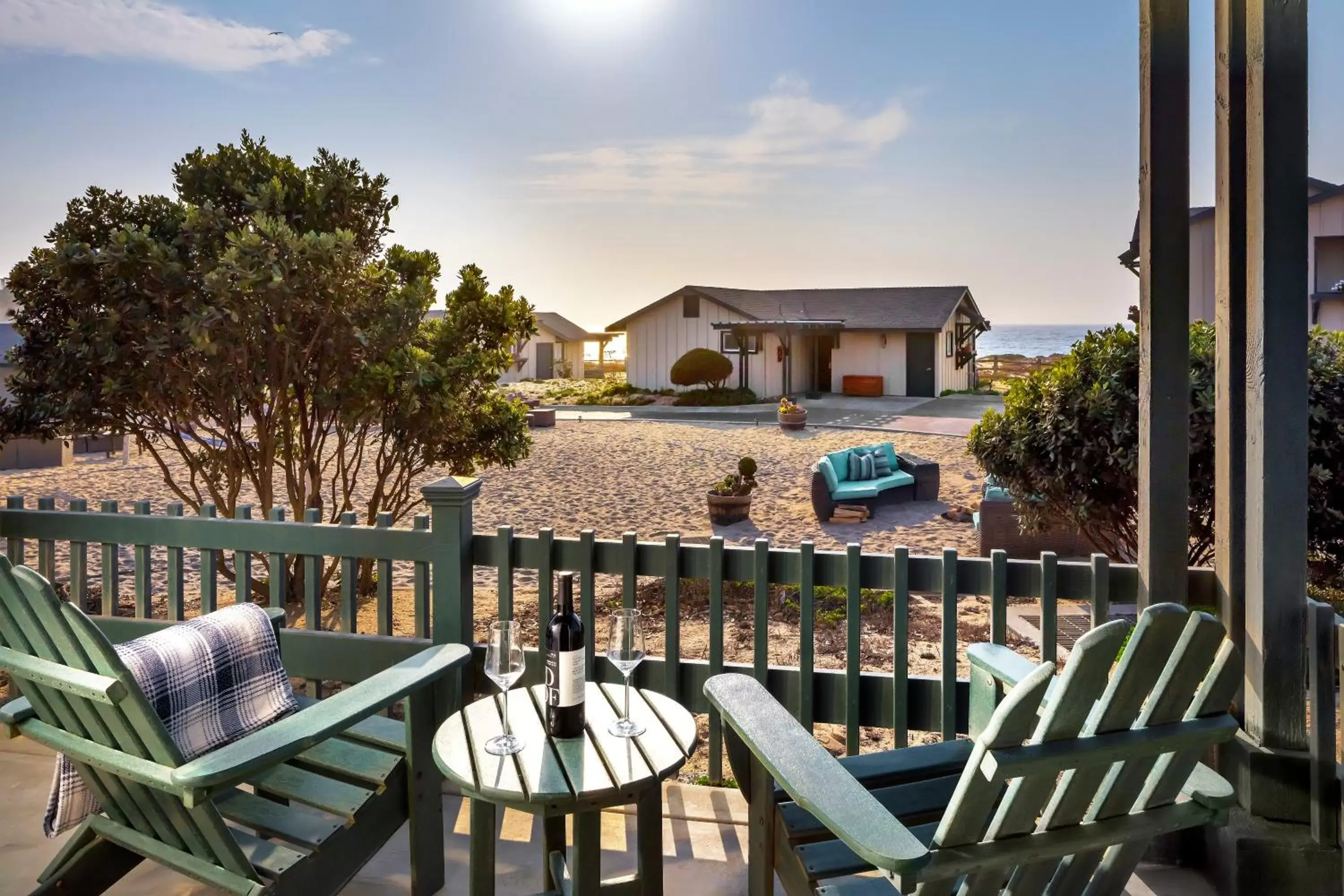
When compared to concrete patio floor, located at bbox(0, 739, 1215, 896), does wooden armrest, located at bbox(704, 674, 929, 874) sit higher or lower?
higher

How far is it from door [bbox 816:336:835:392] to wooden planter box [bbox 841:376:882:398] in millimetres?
1160

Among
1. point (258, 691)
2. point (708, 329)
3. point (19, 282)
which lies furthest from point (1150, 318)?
point (708, 329)

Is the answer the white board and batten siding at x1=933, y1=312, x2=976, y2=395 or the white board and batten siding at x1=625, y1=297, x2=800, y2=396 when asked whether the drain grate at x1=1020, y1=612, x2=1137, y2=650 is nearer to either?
the white board and batten siding at x1=625, y1=297, x2=800, y2=396

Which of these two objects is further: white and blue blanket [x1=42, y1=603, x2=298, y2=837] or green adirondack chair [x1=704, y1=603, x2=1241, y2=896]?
white and blue blanket [x1=42, y1=603, x2=298, y2=837]

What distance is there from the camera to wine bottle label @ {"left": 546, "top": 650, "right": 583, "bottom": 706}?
1.98 m

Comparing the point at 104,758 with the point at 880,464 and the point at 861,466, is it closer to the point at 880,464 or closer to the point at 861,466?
the point at 861,466

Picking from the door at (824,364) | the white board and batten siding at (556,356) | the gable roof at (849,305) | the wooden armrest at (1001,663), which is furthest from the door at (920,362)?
the wooden armrest at (1001,663)

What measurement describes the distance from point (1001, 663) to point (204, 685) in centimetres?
197

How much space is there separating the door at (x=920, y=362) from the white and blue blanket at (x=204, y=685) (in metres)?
30.8

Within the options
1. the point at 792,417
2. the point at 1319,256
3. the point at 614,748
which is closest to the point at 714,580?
the point at 614,748

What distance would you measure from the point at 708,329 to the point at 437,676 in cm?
3098

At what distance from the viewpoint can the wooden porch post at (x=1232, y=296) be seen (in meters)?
2.50

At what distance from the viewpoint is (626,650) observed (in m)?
2.04

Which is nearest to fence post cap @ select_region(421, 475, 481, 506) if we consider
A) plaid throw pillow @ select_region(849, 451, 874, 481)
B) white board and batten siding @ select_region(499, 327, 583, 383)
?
plaid throw pillow @ select_region(849, 451, 874, 481)
